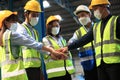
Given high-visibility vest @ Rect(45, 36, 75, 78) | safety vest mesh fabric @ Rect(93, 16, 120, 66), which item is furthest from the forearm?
high-visibility vest @ Rect(45, 36, 75, 78)

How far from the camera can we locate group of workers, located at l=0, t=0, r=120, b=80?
13.7ft

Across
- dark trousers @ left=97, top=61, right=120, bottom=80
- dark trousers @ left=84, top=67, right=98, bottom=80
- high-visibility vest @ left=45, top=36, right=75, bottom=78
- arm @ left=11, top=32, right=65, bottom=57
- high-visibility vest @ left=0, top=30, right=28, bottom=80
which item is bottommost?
dark trousers @ left=84, top=67, right=98, bottom=80

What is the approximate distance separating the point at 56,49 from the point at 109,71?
147 centimetres

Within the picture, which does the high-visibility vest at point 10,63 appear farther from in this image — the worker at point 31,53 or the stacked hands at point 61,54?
the stacked hands at point 61,54

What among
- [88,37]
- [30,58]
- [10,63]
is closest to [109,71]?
[88,37]

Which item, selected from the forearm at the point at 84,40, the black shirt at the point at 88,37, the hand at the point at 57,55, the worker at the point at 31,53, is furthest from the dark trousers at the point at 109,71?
the worker at the point at 31,53

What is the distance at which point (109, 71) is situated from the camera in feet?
13.9

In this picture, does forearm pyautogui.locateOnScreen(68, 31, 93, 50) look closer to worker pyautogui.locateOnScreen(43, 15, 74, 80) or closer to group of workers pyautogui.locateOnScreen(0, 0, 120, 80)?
group of workers pyautogui.locateOnScreen(0, 0, 120, 80)

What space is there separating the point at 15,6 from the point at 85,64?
11.0m

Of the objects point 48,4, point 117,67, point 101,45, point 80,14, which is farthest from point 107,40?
point 48,4

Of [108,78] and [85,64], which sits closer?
[108,78]

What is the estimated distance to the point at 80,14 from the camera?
19.2ft

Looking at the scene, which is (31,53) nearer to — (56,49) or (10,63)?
(56,49)

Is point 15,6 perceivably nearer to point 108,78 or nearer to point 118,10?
point 118,10
